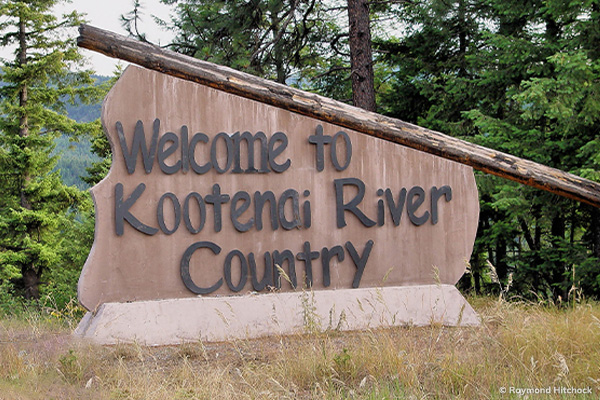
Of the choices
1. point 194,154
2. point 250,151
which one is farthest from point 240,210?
point 194,154

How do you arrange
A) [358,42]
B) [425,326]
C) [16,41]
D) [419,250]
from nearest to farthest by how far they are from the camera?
1. [425,326]
2. [419,250]
3. [358,42]
4. [16,41]

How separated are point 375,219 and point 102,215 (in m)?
3.26

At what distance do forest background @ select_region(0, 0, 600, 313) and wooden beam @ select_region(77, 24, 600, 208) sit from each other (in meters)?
1.19

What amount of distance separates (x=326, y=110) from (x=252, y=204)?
1462 mm

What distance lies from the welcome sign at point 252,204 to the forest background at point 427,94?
5.96ft

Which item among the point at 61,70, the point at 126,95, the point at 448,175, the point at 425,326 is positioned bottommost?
the point at 425,326

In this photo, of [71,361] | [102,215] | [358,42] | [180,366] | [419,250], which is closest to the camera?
[71,361]

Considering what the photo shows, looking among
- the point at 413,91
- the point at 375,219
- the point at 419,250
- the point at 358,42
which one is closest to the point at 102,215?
the point at 375,219

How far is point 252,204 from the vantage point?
680 centimetres

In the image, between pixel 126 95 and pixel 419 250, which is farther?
pixel 419 250

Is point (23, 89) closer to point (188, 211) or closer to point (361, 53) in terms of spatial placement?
point (361, 53)

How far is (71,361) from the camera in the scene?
4.85m

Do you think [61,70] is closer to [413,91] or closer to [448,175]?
[413,91]

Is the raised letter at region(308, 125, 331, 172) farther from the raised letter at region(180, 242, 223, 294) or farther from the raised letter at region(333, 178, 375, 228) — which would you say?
the raised letter at region(180, 242, 223, 294)
